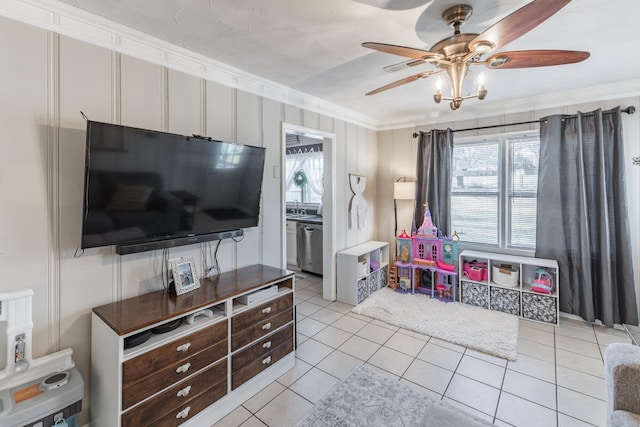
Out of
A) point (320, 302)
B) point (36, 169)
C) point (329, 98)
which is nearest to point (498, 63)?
point (329, 98)

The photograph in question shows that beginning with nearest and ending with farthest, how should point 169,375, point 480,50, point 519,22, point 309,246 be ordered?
1. point 519,22
2. point 480,50
3. point 169,375
4. point 309,246

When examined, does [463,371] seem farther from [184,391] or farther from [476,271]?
[184,391]

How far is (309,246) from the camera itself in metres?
4.78

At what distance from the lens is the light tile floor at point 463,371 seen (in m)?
1.92

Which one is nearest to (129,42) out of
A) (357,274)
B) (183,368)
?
(183,368)

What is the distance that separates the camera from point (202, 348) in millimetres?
1800

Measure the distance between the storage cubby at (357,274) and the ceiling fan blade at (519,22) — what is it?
2644 millimetres

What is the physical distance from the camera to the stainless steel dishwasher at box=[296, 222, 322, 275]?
4.66 meters

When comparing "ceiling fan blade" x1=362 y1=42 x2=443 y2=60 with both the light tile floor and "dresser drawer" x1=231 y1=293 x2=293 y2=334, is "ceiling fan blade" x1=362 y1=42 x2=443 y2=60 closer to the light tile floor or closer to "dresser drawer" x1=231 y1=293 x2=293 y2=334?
"dresser drawer" x1=231 y1=293 x2=293 y2=334

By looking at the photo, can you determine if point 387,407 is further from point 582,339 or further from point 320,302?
point 582,339

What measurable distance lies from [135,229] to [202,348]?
2.78ft

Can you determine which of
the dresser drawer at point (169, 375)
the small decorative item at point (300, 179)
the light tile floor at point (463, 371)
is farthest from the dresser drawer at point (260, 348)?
the small decorative item at point (300, 179)

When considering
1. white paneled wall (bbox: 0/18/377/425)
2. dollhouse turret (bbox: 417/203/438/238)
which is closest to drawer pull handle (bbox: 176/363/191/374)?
white paneled wall (bbox: 0/18/377/425)

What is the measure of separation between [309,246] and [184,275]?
2837mm
